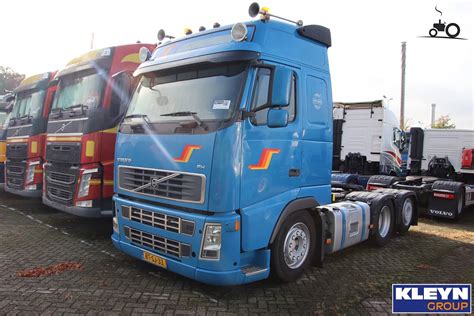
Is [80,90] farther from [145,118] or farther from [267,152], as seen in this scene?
[267,152]

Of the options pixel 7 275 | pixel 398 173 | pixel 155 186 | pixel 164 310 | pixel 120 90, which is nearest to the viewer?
pixel 164 310

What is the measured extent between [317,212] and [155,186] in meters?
2.24

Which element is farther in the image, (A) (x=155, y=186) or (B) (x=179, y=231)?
(A) (x=155, y=186)

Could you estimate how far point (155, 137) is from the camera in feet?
15.1

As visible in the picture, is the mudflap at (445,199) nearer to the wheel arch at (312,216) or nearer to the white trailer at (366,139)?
the white trailer at (366,139)

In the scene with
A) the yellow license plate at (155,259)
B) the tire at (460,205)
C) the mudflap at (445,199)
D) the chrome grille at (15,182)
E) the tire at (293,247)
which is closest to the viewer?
the yellow license plate at (155,259)

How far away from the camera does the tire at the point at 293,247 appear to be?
460 centimetres

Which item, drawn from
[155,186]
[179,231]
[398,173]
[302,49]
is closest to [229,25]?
[302,49]

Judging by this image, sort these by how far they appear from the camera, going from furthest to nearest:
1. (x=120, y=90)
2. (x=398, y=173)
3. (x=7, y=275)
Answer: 1. (x=398, y=173)
2. (x=120, y=90)
3. (x=7, y=275)

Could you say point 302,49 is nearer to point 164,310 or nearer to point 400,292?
point 400,292

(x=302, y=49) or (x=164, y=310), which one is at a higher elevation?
(x=302, y=49)

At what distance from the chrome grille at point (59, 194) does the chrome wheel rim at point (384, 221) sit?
18.9 ft

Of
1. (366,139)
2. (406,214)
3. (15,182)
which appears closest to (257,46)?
(406,214)

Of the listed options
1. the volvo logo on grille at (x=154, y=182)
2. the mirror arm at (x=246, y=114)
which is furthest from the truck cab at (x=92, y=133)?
the mirror arm at (x=246, y=114)
